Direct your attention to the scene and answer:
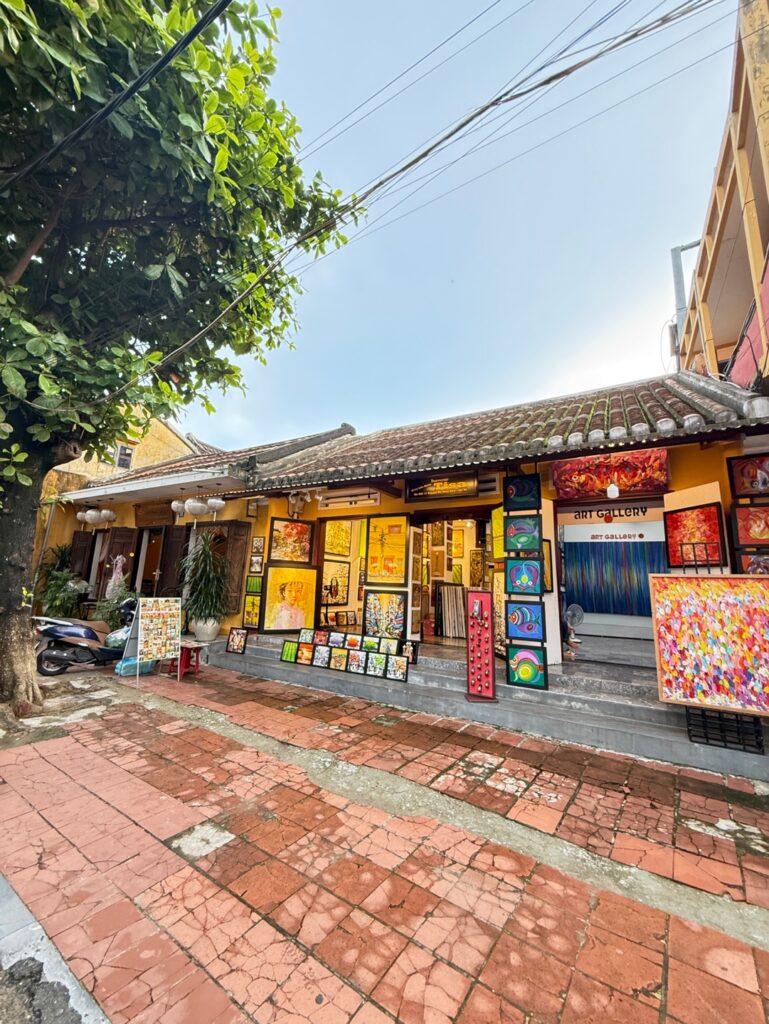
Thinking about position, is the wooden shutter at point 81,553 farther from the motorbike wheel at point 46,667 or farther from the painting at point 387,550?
the painting at point 387,550

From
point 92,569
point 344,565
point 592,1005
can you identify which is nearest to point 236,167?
point 592,1005

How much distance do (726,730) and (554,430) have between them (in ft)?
11.7

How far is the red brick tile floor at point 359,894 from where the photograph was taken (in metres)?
1.68

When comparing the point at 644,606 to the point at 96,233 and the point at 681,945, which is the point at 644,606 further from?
the point at 96,233

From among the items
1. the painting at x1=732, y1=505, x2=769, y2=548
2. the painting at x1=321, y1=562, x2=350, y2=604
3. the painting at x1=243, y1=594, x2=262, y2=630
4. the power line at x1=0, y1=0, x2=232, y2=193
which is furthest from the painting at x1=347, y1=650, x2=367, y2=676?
the power line at x1=0, y1=0, x2=232, y2=193

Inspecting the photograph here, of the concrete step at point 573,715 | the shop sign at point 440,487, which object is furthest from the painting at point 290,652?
the shop sign at point 440,487

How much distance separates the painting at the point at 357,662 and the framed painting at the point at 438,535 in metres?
4.22

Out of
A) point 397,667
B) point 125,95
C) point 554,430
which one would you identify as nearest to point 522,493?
point 554,430

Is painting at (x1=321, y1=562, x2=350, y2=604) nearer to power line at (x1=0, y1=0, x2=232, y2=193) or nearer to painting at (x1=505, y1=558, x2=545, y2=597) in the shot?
painting at (x1=505, y1=558, x2=545, y2=597)

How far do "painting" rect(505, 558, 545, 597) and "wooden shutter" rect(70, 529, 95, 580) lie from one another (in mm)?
10917

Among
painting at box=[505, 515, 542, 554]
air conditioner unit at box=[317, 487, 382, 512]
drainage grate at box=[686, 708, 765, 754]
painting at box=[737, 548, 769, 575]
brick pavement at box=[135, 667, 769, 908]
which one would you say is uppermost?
air conditioner unit at box=[317, 487, 382, 512]

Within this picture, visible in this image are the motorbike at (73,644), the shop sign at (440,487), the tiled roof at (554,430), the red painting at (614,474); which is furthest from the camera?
the motorbike at (73,644)

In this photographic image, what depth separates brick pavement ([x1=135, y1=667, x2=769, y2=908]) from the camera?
2.61 metres

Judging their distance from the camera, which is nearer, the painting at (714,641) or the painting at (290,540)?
the painting at (714,641)
